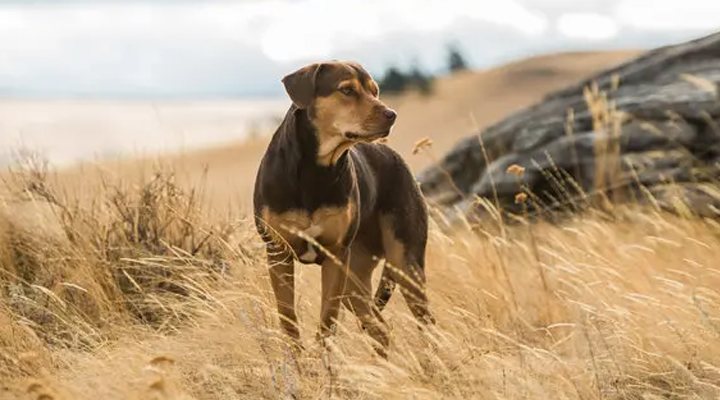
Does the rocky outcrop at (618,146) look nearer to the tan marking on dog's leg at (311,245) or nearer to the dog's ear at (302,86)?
the tan marking on dog's leg at (311,245)

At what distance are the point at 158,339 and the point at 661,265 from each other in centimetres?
316

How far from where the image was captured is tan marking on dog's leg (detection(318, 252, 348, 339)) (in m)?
5.49

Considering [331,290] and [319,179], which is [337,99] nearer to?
[319,179]

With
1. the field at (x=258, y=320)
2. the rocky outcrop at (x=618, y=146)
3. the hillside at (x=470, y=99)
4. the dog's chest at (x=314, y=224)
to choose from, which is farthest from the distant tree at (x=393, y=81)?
the dog's chest at (x=314, y=224)

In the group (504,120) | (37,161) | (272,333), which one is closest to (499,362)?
(272,333)

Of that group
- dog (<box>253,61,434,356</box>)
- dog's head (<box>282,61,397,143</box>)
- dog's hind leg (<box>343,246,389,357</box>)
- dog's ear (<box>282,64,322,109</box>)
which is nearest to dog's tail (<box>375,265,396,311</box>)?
dog's hind leg (<box>343,246,389,357</box>)

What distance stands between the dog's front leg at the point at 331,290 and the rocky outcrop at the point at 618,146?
12.0 feet

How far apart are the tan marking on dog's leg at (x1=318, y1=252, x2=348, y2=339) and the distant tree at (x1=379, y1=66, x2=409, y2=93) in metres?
34.4

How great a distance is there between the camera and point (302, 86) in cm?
521

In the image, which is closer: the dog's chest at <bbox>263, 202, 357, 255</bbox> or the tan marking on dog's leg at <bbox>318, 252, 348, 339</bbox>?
the dog's chest at <bbox>263, 202, 357, 255</bbox>

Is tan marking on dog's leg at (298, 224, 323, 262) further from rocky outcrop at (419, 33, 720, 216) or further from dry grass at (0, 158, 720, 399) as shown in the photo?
rocky outcrop at (419, 33, 720, 216)

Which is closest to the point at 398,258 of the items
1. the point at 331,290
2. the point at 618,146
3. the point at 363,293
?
the point at 363,293

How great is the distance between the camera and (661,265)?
7504mm

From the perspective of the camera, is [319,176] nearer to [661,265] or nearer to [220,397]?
[220,397]
